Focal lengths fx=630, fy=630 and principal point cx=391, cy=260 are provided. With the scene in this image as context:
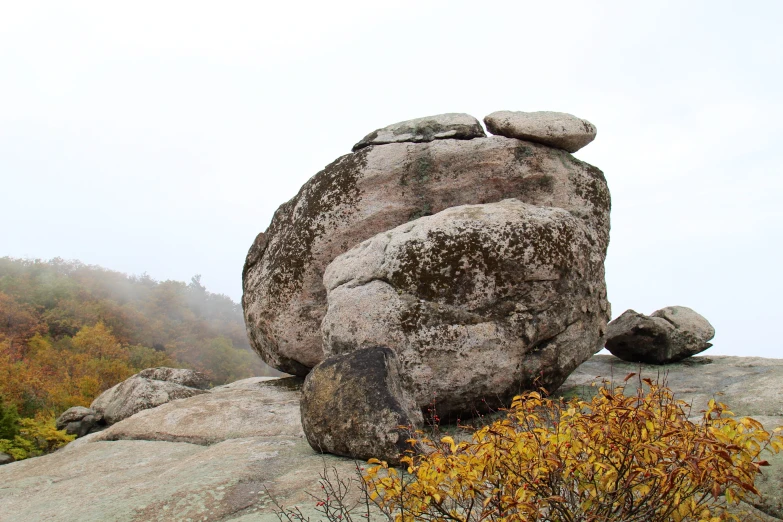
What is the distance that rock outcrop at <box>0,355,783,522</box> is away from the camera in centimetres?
543

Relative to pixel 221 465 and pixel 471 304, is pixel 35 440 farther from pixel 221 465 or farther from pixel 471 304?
pixel 471 304

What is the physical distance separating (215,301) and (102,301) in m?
26.4

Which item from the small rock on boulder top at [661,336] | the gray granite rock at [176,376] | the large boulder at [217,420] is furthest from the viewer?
the gray granite rock at [176,376]

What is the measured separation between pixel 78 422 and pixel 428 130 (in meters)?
9.08

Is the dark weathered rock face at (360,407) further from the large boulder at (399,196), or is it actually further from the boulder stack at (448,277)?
the large boulder at (399,196)

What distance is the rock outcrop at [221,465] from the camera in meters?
5.43

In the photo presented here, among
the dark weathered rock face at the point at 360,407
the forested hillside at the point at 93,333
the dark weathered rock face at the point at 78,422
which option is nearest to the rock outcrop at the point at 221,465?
the dark weathered rock face at the point at 360,407

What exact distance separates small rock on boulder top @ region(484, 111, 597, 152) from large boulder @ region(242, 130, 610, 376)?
0.58ft

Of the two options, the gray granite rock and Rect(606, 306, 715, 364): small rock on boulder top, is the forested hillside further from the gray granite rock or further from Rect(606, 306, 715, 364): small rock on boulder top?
Rect(606, 306, 715, 364): small rock on boulder top

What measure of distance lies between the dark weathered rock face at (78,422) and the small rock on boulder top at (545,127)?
Result: 9836mm

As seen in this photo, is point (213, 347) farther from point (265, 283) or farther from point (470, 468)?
point (470, 468)

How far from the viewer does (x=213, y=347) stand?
163 feet

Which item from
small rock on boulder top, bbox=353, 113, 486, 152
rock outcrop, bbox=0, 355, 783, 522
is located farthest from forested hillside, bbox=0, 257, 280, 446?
small rock on boulder top, bbox=353, 113, 486, 152

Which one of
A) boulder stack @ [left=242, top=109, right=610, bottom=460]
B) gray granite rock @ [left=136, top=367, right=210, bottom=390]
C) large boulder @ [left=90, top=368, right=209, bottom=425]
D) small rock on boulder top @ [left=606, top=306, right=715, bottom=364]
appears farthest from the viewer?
gray granite rock @ [left=136, top=367, right=210, bottom=390]
